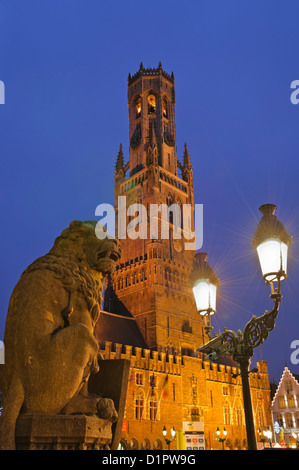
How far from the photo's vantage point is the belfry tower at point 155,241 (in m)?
33.4

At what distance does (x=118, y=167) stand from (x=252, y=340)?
41.4 meters

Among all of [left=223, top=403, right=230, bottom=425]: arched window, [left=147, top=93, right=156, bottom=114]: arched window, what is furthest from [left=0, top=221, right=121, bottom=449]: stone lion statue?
[left=147, top=93, right=156, bottom=114]: arched window

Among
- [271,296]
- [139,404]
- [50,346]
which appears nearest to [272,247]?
[271,296]

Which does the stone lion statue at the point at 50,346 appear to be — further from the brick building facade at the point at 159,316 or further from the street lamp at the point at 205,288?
the brick building facade at the point at 159,316

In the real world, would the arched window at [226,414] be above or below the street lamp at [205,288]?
below

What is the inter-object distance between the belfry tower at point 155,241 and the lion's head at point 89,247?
94.0 ft

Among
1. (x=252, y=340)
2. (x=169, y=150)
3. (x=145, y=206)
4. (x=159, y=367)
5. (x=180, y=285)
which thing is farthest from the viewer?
(x=169, y=150)

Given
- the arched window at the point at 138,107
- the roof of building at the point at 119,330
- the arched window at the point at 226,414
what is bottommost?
the arched window at the point at 226,414

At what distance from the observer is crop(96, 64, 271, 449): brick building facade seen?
26.4 m

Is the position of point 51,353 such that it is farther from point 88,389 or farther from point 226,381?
point 226,381

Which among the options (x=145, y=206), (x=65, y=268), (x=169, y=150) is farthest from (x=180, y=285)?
(x=65, y=268)

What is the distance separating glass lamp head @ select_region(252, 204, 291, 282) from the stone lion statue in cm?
236

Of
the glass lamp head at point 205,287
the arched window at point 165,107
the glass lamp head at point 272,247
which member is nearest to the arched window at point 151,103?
the arched window at point 165,107

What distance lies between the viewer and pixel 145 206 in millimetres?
39312
